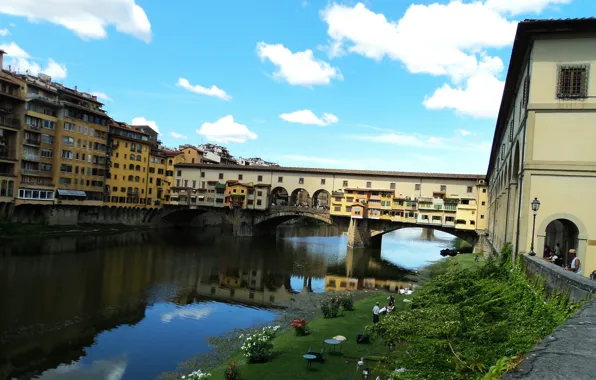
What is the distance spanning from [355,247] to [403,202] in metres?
9.31

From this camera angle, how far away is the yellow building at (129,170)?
66.4 meters

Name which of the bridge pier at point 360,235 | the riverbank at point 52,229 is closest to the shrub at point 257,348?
the riverbank at point 52,229

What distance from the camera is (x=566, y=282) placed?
29.0 ft

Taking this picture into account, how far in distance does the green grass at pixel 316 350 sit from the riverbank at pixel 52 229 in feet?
134

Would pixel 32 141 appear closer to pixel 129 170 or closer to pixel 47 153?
pixel 47 153

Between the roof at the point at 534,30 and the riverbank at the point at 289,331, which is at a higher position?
the roof at the point at 534,30

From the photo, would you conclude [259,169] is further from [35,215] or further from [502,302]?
[502,302]

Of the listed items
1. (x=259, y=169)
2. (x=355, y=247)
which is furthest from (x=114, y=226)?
→ (x=355, y=247)

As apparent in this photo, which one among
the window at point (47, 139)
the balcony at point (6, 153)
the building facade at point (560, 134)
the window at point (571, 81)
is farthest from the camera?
the window at point (47, 139)

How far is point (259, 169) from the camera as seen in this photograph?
7231 centimetres

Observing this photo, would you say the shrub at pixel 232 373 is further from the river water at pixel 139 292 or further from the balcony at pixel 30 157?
the balcony at pixel 30 157

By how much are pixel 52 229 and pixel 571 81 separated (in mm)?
56158

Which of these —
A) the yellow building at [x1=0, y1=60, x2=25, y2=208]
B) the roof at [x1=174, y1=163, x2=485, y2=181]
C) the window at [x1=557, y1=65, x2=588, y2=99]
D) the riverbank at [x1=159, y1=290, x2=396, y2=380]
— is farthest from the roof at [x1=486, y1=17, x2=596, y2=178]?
the yellow building at [x1=0, y1=60, x2=25, y2=208]

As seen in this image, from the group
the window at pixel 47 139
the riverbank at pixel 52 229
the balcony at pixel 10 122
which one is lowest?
the riverbank at pixel 52 229
